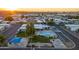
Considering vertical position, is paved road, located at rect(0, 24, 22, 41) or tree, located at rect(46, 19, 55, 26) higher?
tree, located at rect(46, 19, 55, 26)

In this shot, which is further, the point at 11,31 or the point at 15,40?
the point at 11,31

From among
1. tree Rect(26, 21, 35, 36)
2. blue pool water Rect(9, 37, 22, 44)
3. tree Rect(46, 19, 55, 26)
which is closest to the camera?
blue pool water Rect(9, 37, 22, 44)

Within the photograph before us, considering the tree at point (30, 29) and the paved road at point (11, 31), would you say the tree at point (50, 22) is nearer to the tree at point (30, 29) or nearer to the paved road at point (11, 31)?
the tree at point (30, 29)

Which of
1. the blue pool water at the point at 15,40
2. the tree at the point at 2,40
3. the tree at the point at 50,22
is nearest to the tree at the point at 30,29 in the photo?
the blue pool water at the point at 15,40

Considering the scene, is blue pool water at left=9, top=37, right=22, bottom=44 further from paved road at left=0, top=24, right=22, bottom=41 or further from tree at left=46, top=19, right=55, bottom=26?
tree at left=46, top=19, right=55, bottom=26

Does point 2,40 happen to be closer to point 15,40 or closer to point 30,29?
point 15,40

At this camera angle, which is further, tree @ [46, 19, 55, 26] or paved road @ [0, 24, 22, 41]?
tree @ [46, 19, 55, 26]

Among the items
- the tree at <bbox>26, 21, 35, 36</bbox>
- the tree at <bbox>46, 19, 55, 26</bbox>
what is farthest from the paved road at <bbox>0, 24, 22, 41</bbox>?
the tree at <bbox>46, 19, 55, 26</bbox>

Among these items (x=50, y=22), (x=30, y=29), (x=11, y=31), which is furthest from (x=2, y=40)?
(x=50, y=22)

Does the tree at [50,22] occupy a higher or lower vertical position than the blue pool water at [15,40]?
higher
